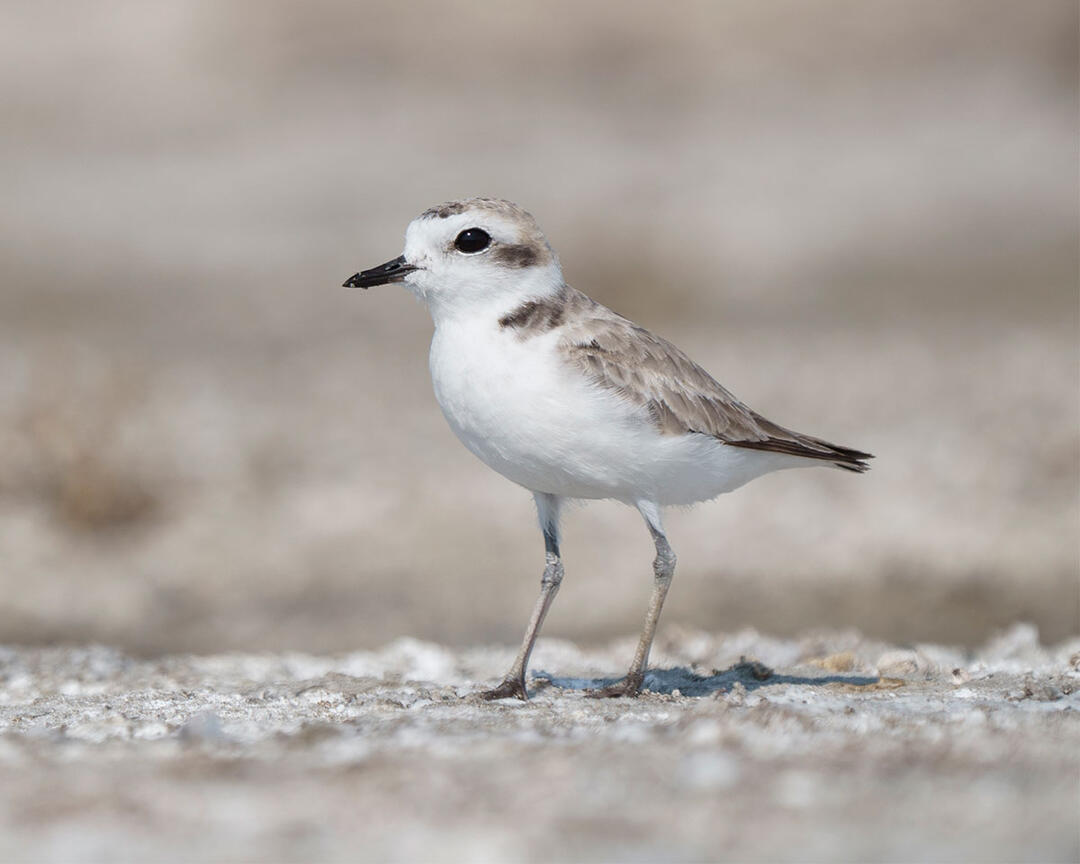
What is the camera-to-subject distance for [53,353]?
Result: 1390cm

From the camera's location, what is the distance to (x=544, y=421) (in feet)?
16.7

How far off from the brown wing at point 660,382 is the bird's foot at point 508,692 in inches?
44.7

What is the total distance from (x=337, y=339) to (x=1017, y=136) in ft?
55.0

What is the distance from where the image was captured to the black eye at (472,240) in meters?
5.34

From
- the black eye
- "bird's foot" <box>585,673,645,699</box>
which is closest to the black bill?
the black eye

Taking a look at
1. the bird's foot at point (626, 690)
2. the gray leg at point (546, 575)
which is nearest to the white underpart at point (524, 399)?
the gray leg at point (546, 575)

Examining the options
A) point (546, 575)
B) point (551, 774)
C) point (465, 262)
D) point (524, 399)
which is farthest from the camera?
point (546, 575)

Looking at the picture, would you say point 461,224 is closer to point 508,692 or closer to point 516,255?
point 516,255

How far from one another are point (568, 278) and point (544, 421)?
12886 mm

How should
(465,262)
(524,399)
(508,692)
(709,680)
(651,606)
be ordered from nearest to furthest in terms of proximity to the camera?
(524,399), (465,262), (508,692), (651,606), (709,680)

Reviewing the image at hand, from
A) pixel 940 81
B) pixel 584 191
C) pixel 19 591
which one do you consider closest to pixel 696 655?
pixel 19 591

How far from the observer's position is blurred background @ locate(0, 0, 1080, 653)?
1061cm

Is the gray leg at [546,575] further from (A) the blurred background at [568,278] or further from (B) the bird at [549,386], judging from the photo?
(A) the blurred background at [568,278]

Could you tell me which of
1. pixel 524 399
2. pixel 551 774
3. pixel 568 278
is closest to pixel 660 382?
pixel 524 399
